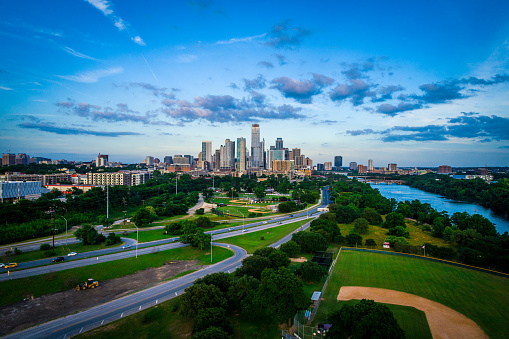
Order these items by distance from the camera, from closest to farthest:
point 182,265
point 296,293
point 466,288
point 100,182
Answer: point 296,293 → point 466,288 → point 182,265 → point 100,182

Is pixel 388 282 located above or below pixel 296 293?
below

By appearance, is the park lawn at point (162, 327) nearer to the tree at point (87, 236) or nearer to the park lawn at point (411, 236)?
the tree at point (87, 236)

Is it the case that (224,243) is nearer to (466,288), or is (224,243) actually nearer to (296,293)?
(296,293)

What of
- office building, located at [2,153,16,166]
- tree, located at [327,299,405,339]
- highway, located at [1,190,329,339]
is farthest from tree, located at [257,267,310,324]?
office building, located at [2,153,16,166]

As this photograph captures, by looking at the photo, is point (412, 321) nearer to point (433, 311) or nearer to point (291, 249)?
point (433, 311)

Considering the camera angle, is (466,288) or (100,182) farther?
(100,182)

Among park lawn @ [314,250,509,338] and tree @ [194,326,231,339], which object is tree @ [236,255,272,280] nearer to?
park lawn @ [314,250,509,338]

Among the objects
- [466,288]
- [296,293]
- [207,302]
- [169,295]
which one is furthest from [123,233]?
[466,288]
